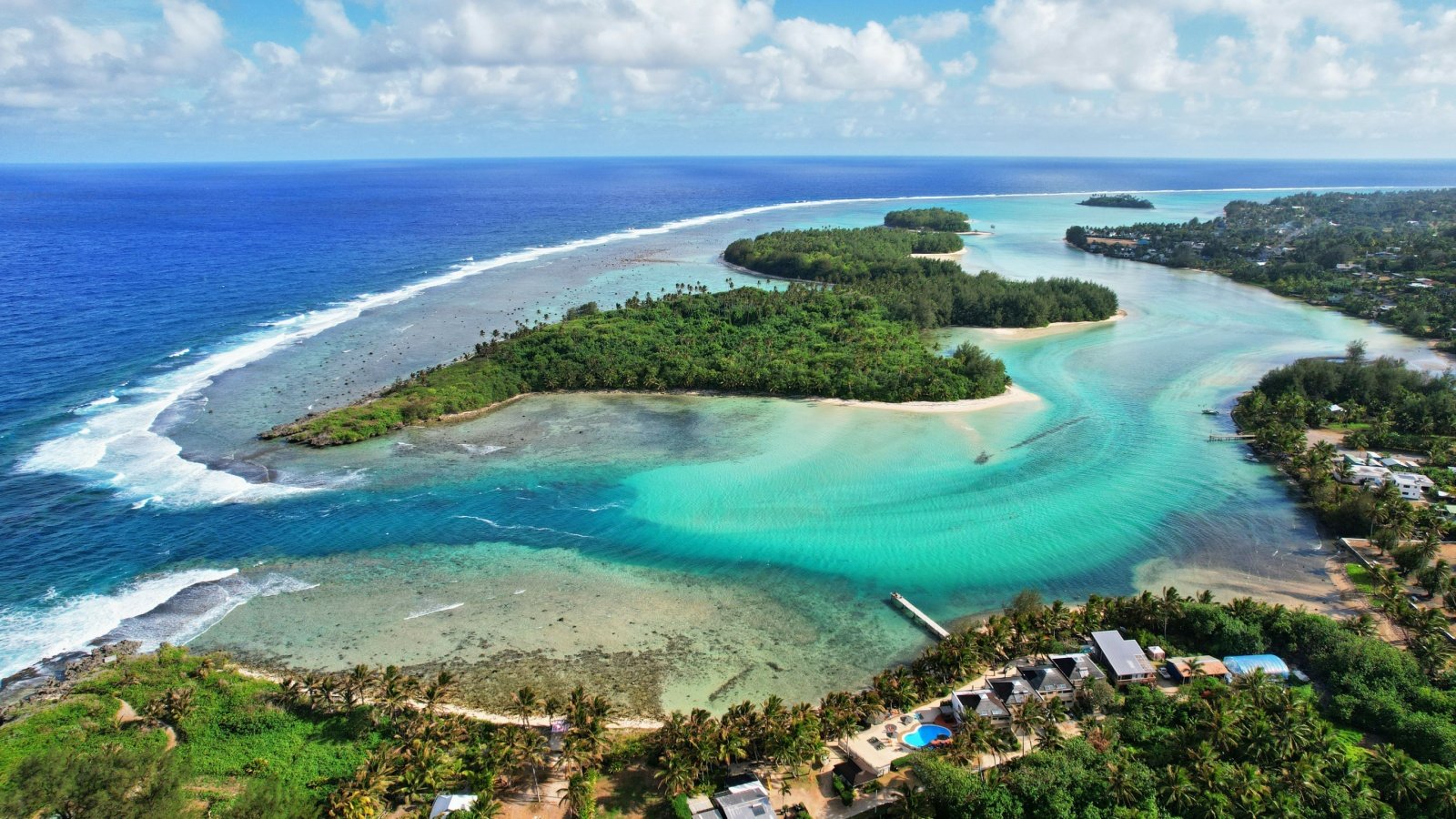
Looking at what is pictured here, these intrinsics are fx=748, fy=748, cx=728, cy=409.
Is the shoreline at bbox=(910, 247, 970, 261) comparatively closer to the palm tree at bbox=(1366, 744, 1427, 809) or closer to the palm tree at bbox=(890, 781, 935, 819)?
the palm tree at bbox=(1366, 744, 1427, 809)

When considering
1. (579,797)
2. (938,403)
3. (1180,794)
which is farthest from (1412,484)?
(579,797)

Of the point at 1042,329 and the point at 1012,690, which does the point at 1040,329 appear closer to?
the point at 1042,329

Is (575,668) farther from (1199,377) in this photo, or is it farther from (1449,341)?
(1449,341)

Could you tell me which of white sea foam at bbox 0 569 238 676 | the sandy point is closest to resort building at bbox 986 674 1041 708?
the sandy point

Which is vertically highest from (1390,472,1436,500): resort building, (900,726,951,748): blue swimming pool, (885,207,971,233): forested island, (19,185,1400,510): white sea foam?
(885,207,971,233): forested island

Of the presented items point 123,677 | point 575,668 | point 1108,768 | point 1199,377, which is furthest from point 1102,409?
point 123,677

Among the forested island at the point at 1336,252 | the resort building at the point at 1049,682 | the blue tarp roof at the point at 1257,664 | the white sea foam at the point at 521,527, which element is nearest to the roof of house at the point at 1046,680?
the resort building at the point at 1049,682
